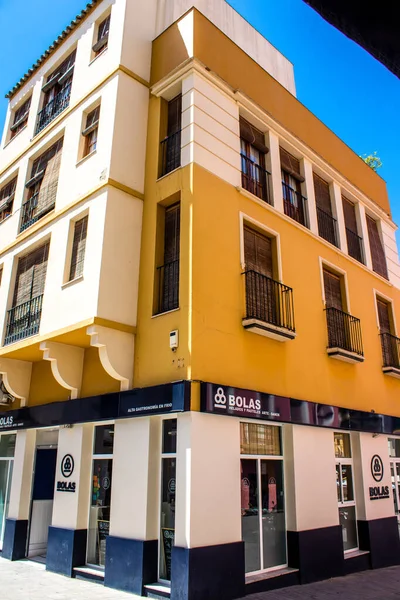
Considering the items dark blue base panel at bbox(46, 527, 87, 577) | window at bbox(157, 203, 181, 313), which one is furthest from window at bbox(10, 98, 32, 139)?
dark blue base panel at bbox(46, 527, 87, 577)

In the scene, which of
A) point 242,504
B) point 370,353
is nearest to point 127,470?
point 242,504

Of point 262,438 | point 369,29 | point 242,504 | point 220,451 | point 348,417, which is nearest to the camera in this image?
point 369,29

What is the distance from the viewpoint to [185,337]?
8633mm

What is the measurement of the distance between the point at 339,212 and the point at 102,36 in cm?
826

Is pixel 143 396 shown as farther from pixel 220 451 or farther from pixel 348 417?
pixel 348 417

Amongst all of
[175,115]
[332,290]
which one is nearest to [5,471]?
[332,290]

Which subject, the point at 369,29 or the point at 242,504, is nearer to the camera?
the point at 369,29

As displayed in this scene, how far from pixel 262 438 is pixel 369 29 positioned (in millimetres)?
8516

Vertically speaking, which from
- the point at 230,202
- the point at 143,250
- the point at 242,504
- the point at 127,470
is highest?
the point at 230,202

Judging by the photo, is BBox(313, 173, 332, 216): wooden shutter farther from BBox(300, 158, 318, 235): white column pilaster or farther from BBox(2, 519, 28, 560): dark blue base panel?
BBox(2, 519, 28, 560): dark blue base panel

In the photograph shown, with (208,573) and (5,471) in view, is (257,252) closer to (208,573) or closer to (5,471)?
(208,573)

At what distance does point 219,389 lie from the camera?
8.38 meters

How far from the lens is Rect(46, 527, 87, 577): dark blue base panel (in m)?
9.65

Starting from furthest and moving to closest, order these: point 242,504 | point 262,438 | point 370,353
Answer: point 370,353
point 262,438
point 242,504
